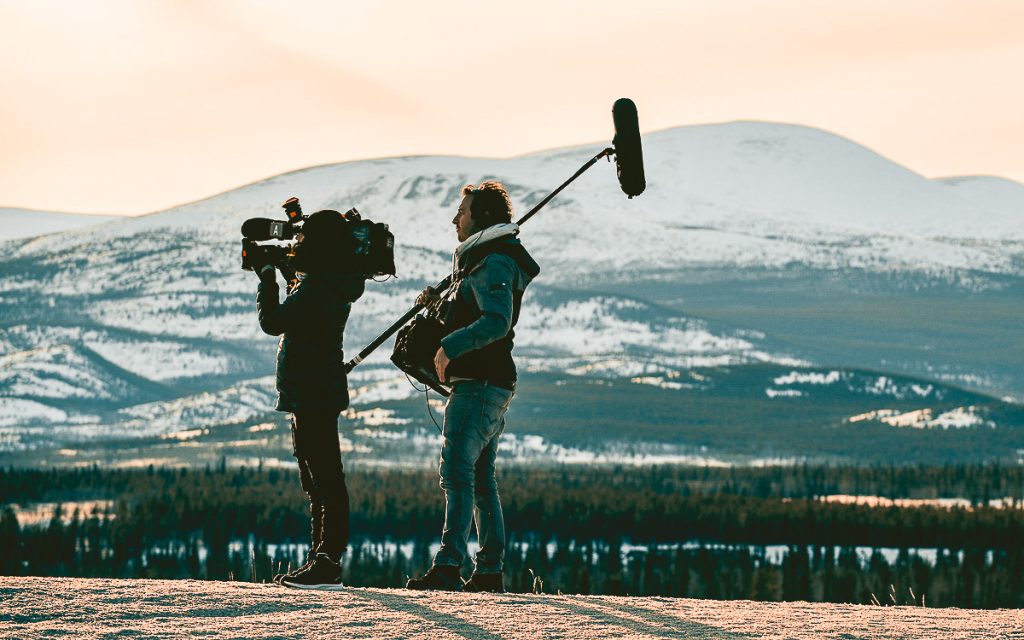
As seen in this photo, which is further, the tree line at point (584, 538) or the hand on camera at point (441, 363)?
the tree line at point (584, 538)

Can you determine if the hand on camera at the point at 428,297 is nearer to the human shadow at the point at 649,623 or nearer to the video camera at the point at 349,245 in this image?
the video camera at the point at 349,245

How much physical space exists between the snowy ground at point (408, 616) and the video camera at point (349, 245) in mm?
3141

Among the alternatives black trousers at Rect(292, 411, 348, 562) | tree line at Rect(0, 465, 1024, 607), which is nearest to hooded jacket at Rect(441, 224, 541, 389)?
black trousers at Rect(292, 411, 348, 562)

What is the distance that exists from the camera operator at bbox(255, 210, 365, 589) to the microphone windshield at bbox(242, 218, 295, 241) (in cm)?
17

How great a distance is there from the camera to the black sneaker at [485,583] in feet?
62.4

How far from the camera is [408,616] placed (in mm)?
16328

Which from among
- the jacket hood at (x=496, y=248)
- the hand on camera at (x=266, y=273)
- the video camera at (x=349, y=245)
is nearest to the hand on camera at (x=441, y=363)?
the jacket hood at (x=496, y=248)

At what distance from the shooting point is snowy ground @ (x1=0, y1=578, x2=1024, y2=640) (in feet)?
51.2

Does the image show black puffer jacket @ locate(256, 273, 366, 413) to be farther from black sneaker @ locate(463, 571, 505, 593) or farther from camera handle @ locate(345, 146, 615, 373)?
black sneaker @ locate(463, 571, 505, 593)

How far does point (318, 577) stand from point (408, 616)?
7.52 ft

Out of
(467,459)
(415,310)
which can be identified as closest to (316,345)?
(415,310)

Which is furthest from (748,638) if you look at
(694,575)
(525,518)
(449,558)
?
(525,518)

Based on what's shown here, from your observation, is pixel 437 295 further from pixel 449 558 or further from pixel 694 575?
pixel 694 575

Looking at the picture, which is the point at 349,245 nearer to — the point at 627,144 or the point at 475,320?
the point at 475,320
